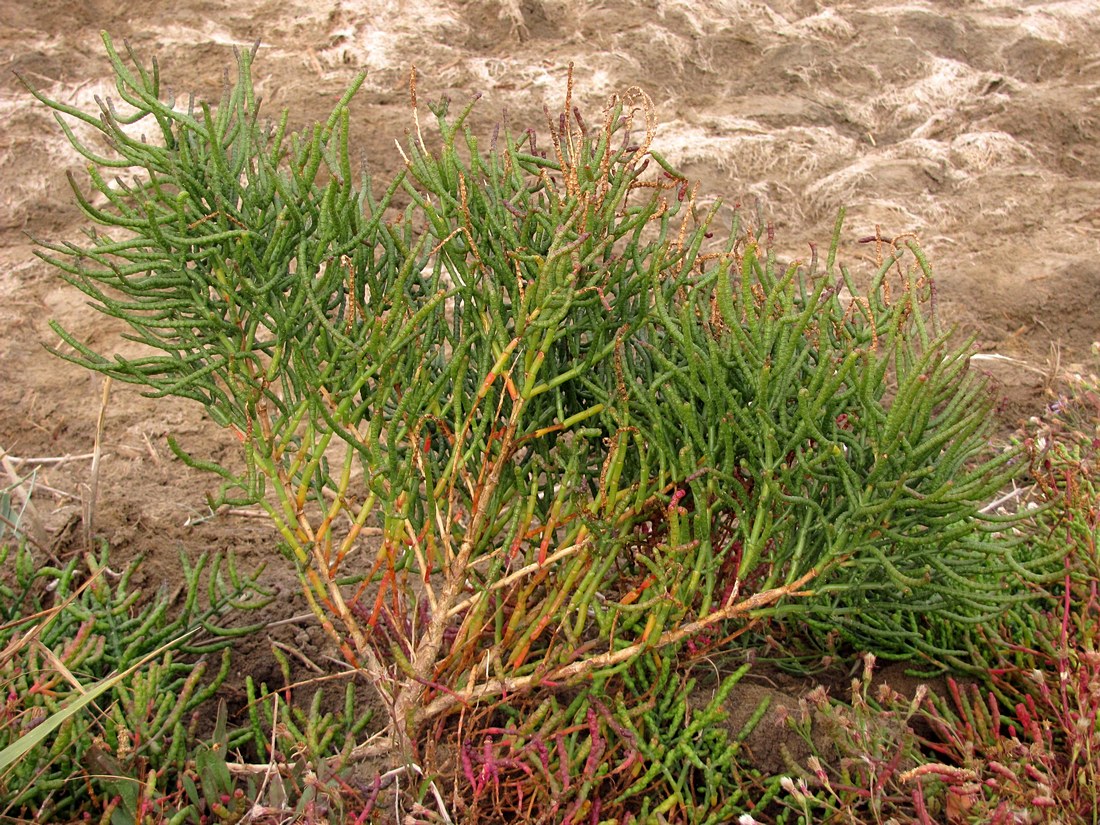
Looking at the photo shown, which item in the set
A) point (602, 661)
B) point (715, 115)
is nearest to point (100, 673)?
point (602, 661)

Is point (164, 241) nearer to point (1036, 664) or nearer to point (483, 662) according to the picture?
point (483, 662)

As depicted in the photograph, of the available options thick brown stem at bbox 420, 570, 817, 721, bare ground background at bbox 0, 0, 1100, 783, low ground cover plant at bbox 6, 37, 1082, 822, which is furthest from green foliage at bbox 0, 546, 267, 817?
bare ground background at bbox 0, 0, 1100, 783

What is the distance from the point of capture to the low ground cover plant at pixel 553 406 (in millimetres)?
1785

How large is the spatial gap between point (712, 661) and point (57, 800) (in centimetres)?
154

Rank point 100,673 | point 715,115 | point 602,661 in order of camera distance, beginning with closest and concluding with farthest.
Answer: point 602,661
point 100,673
point 715,115

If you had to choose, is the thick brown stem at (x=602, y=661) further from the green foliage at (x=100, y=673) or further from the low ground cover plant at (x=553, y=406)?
the green foliage at (x=100, y=673)

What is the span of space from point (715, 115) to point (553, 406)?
4736 mm

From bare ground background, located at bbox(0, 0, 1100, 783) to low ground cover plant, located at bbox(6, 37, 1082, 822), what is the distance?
1.57 meters

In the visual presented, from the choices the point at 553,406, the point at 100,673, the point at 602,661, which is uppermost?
the point at 553,406

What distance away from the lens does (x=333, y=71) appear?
20.7ft

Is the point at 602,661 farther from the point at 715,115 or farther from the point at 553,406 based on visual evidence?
the point at 715,115

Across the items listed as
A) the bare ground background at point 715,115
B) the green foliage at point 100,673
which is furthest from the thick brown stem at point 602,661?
the bare ground background at point 715,115

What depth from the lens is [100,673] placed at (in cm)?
241

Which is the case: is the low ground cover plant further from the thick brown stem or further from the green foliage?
the green foliage
